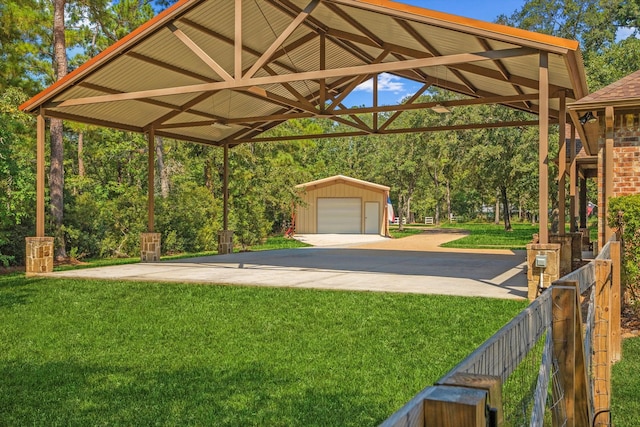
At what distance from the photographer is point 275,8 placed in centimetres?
1029

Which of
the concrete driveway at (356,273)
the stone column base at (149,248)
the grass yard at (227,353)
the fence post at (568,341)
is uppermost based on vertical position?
the fence post at (568,341)

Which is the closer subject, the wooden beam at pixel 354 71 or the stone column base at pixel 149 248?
the wooden beam at pixel 354 71

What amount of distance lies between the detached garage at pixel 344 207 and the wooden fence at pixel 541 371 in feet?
88.2

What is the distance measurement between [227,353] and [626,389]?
3.67 metres

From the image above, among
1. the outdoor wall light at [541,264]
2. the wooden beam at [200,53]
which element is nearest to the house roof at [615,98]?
the outdoor wall light at [541,264]

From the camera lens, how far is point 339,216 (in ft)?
107

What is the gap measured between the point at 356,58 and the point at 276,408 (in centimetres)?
1095

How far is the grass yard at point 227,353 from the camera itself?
414 centimetres

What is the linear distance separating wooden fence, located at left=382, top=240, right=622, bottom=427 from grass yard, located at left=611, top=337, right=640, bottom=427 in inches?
21.5

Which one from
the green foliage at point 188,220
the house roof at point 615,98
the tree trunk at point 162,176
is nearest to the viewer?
the house roof at point 615,98

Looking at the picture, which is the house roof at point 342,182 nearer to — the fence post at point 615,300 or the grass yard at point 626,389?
the grass yard at point 626,389

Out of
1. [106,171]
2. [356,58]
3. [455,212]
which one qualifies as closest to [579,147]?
[356,58]

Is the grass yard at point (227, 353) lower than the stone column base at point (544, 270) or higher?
lower

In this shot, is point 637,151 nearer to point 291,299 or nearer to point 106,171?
point 291,299
